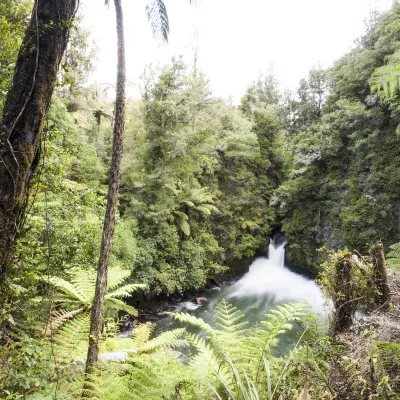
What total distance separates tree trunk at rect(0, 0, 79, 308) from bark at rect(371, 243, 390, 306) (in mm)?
3447

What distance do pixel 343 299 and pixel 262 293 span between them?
9396 millimetres

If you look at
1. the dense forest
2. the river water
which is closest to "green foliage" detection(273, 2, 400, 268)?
the dense forest

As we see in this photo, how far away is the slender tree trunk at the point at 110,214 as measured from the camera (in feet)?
9.61

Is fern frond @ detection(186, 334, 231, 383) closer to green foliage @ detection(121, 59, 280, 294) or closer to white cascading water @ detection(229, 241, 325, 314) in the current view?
green foliage @ detection(121, 59, 280, 294)

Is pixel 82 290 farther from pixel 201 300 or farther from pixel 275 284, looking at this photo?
pixel 275 284

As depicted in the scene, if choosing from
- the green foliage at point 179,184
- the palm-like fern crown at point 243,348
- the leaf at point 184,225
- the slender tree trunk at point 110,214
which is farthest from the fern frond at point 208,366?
the leaf at point 184,225

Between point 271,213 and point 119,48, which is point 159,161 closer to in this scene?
point 119,48

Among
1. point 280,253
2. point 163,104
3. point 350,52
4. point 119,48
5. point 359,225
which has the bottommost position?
point 280,253

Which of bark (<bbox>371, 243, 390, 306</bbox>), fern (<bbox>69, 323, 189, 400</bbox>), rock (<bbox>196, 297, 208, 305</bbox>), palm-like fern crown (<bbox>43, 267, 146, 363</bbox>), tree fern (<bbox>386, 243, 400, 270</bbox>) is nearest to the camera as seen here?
fern (<bbox>69, 323, 189, 400</bbox>)

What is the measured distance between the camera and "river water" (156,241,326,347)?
994 centimetres

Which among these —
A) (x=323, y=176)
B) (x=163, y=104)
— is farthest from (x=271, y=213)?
(x=163, y=104)

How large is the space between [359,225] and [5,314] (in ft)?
37.8

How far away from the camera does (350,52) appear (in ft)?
40.8

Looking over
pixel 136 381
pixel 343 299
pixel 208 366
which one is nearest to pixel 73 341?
pixel 136 381
